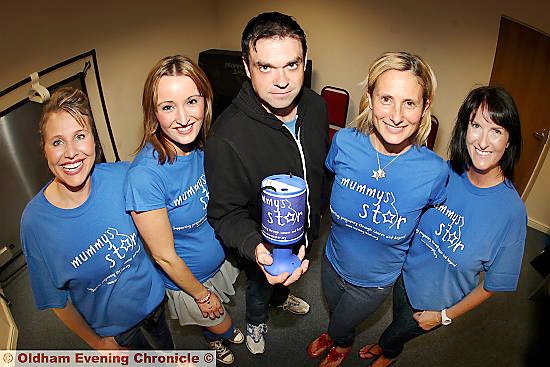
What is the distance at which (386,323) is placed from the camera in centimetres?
262

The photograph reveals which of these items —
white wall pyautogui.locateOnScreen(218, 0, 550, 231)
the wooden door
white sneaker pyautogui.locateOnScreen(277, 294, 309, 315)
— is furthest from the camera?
white wall pyautogui.locateOnScreen(218, 0, 550, 231)

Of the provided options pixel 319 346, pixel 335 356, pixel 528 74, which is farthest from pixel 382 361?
pixel 528 74

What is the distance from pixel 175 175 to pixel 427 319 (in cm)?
123

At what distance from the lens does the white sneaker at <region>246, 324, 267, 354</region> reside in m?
2.37

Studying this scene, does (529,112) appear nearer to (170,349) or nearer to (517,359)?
(517,359)

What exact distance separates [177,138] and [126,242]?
429 millimetres

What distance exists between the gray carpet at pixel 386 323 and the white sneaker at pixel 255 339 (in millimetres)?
52

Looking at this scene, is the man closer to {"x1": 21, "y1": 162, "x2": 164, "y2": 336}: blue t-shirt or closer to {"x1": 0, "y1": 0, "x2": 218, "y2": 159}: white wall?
{"x1": 21, "y1": 162, "x2": 164, "y2": 336}: blue t-shirt

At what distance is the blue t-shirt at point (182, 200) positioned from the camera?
4.67 ft

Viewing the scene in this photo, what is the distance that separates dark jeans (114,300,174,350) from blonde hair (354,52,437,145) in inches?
49.2

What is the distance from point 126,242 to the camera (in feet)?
4.91

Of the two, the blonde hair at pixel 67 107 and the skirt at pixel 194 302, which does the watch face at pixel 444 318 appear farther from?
the blonde hair at pixel 67 107

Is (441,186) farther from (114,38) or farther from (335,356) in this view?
(114,38)

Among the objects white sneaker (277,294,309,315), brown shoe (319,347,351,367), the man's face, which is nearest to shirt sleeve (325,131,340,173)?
the man's face
